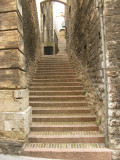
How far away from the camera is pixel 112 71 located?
283 cm

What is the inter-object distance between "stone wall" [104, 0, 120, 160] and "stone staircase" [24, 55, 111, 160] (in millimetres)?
374

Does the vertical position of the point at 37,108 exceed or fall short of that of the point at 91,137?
it exceeds it

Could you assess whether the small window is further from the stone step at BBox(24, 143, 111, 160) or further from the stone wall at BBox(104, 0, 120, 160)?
the stone step at BBox(24, 143, 111, 160)

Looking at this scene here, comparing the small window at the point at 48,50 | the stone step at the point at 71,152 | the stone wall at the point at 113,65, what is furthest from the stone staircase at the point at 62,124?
the small window at the point at 48,50

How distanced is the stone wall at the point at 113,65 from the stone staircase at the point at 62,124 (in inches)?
14.7

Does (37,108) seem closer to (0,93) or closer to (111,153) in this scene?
(0,93)

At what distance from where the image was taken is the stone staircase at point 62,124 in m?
2.81

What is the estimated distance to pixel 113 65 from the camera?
2.85 m

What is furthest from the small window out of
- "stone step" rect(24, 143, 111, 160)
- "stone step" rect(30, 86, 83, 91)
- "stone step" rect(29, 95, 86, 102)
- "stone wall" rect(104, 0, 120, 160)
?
"stone step" rect(24, 143, 111, 160)

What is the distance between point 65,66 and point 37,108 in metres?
3.44

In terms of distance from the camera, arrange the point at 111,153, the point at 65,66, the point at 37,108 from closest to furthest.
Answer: the point at 111,153 < the point at 37,108 < the point at 65,66

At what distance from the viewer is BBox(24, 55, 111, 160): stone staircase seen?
2.81 metres

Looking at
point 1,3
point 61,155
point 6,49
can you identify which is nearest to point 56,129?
point 61,155

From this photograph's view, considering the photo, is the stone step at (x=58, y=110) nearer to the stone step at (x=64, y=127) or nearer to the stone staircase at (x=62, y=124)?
the stone staircase at (x=62, y=124)
